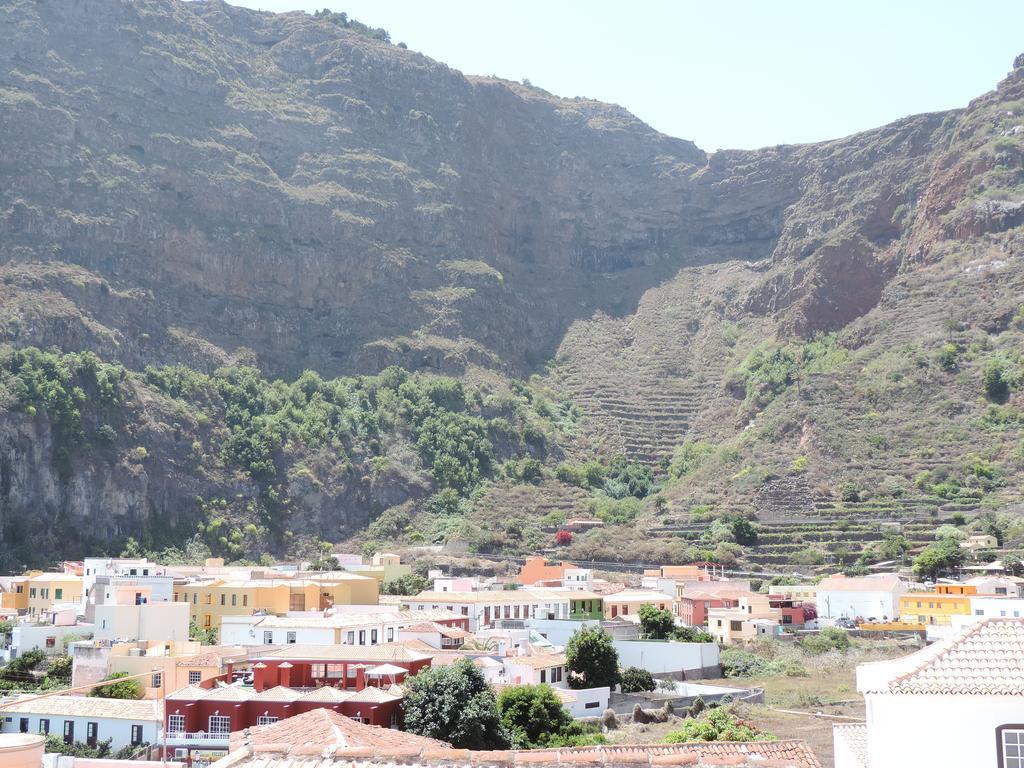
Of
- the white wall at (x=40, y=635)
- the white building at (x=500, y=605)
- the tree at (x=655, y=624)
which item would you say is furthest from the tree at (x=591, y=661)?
the white wall at (x=40, y=635)

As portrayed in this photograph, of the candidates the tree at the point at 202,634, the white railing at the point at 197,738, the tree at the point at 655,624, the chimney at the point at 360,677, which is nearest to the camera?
the white railing at the point at 197,738

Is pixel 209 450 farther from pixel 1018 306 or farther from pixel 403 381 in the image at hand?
pixel 1018 306

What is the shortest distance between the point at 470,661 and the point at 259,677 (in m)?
5.91

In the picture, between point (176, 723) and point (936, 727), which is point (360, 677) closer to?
point (176, 723)

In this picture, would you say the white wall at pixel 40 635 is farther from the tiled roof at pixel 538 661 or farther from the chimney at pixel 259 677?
the tiled roof at pixel 538 661

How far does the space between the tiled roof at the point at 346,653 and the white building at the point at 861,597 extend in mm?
33828

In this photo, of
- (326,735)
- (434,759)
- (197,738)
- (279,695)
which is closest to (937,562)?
(279,695)

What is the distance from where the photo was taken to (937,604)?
6575 centimetres

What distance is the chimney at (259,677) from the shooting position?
3769cm

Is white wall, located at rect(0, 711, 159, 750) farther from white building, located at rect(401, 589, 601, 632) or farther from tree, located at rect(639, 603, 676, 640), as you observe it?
tree, located at rect(639, 603, 676, 640)

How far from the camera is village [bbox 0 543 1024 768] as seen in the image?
13.9 metres

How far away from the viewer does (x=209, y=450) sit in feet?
344

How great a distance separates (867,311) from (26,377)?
75.7 m

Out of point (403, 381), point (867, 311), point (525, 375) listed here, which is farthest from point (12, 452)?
point (867, 311)
